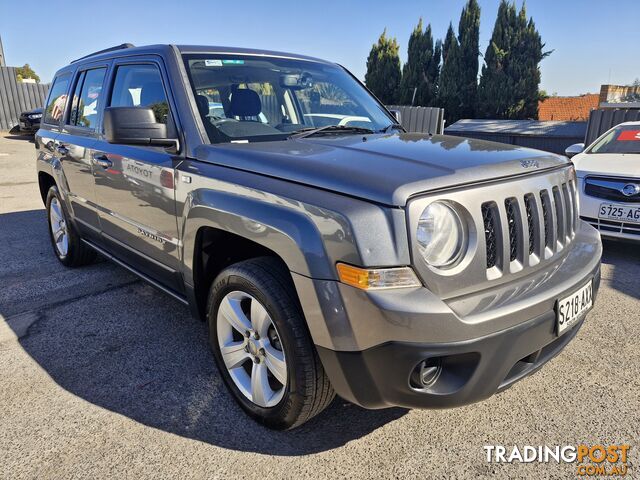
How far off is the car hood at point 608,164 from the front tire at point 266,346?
14.1 ft

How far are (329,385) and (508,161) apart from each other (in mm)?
1265

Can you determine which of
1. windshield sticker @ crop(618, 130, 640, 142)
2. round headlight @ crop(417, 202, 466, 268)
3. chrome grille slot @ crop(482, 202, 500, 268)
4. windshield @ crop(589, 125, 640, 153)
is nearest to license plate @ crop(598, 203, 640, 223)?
windshield @ crop(589, 125, 640, 153)

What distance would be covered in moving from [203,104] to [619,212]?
422 centimetres

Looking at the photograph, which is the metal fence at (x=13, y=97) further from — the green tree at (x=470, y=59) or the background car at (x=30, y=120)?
the green tree at (x=470, y=59)

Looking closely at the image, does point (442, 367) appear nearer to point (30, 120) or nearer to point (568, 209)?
point (568, 209)

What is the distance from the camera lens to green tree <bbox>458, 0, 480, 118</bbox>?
2436 centimetres

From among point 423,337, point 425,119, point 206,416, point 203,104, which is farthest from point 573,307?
point 425,119

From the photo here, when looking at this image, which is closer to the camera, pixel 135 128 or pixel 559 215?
pixel 559 215

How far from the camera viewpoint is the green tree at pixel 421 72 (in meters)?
25.8

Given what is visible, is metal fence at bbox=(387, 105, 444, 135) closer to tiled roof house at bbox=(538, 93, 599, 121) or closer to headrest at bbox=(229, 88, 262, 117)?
headrest at bbox=(229, 88, 262, 117)

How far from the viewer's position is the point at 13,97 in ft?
64.4

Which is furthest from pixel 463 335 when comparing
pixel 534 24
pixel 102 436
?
pixel 534 24

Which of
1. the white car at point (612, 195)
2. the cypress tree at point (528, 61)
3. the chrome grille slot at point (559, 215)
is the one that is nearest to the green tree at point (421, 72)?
the cypress tree at point (528, 61)

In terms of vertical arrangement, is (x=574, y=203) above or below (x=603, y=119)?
below
